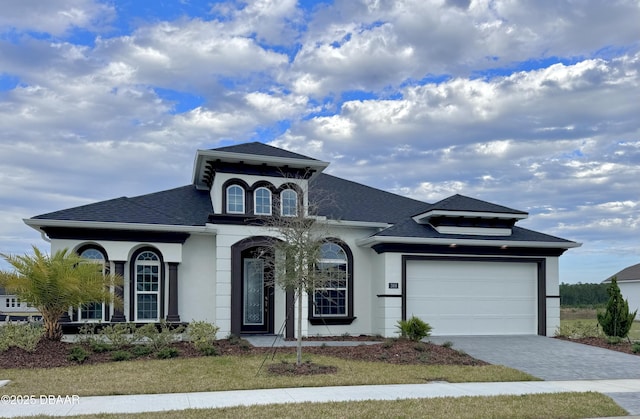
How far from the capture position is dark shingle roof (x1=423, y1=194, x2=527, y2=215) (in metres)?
20.0

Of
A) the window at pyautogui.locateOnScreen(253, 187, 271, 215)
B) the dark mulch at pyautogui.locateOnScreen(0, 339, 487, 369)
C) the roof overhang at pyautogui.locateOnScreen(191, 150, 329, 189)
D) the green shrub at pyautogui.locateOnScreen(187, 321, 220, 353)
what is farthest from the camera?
the window at pyautogui.locateOnScreen(253, 187, 271, 215)

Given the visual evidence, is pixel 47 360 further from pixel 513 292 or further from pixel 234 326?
pixel 513 292

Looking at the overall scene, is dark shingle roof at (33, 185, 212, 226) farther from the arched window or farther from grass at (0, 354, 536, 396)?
grass at (0, 354, 536, 396)

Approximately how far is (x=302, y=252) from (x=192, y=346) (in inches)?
181

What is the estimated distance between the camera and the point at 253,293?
1922 centimetres

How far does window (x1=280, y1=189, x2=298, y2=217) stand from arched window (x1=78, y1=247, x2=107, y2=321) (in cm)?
555

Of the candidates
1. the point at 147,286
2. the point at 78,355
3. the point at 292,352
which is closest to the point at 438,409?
the point at 292,352

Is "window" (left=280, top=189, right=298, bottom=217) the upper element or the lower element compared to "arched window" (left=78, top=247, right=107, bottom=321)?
Answer: upper

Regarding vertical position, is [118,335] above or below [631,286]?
above

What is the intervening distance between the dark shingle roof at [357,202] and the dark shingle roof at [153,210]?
3886mm

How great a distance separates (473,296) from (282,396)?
11613 millimetres

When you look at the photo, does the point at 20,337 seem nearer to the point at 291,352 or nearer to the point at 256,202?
the point at 291,352

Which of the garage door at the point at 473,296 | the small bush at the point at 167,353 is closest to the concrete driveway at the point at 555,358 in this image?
the garage door at the point at 473,296

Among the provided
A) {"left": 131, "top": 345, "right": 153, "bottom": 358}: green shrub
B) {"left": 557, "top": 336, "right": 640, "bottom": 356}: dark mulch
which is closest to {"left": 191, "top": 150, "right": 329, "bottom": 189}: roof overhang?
{"left": 131, "top": 345, "right": 153, "bottom": 358}: green shrub
